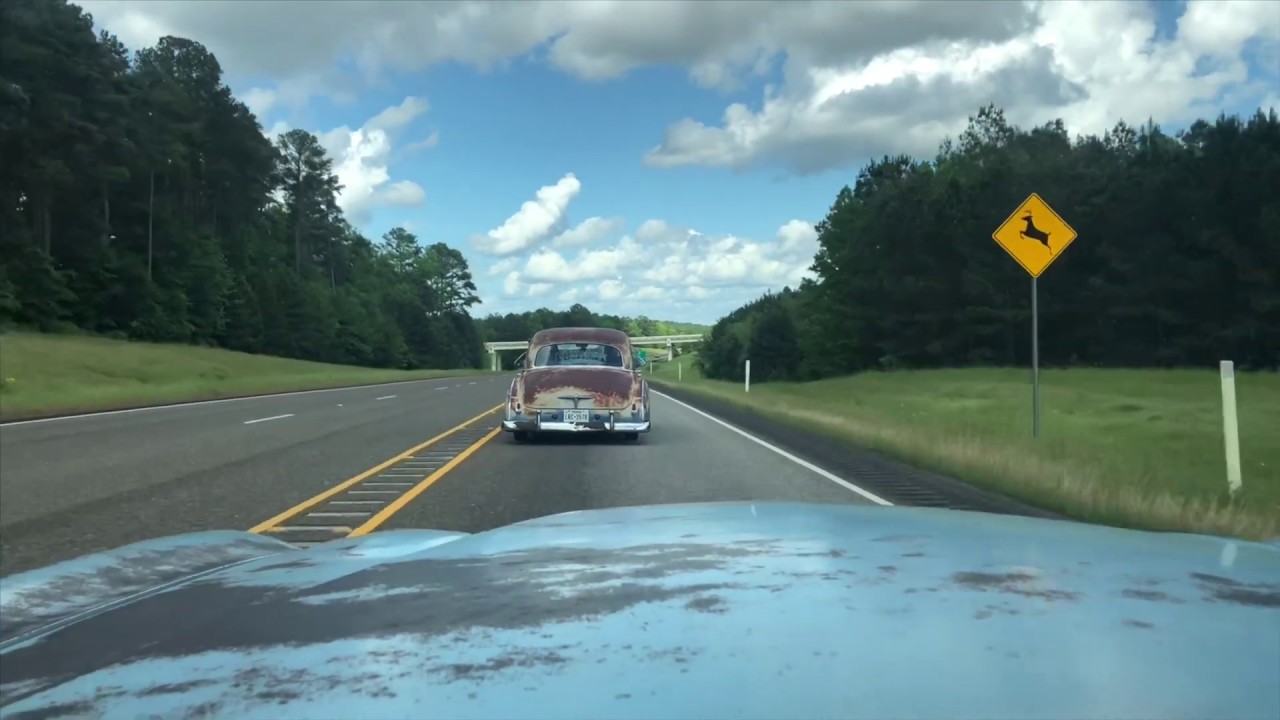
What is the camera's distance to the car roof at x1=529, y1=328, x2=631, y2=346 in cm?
1703

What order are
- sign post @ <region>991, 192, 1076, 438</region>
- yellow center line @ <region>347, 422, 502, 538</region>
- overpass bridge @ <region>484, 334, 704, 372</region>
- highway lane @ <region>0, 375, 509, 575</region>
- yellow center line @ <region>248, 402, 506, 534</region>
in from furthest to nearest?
1. overpass bridge @ <region>484, 334, 704, 372</region>
2. sign post @ <region>991, 192, 1076, 438</region>
3. yellow center line @ <region>248, 402, 506, 534</region>
4. highway lane @ <region>0, 375, 509, 575</region>
5. yellow center line @ <region>347, 422, 502, 538</region>

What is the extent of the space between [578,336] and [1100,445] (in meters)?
9.12

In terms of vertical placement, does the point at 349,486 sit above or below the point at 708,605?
below

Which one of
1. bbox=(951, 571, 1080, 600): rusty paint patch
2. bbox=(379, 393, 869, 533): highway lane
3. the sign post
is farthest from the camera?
the sign post

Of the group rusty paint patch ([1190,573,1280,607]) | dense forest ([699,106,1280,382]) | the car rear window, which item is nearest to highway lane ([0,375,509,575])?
the car rear window

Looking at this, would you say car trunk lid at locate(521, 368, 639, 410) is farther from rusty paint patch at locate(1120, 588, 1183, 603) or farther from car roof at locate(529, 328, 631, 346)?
rusty paint patch at locate(1120, 588, 1183, 603)

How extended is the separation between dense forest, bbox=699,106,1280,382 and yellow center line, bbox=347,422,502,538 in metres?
50.3

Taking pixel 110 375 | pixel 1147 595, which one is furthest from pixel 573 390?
pixel 110 375

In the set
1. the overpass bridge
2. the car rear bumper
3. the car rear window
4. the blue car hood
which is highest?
the overpass bridge

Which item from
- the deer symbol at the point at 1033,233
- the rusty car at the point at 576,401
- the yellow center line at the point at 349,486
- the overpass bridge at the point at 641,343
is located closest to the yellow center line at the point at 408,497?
the yellow center line at the point at 349,486

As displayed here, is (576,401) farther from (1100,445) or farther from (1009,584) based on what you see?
(1009,584)

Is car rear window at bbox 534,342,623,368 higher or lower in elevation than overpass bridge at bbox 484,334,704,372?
lower

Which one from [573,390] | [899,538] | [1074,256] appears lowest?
[899,538]

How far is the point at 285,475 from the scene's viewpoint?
12445mm
